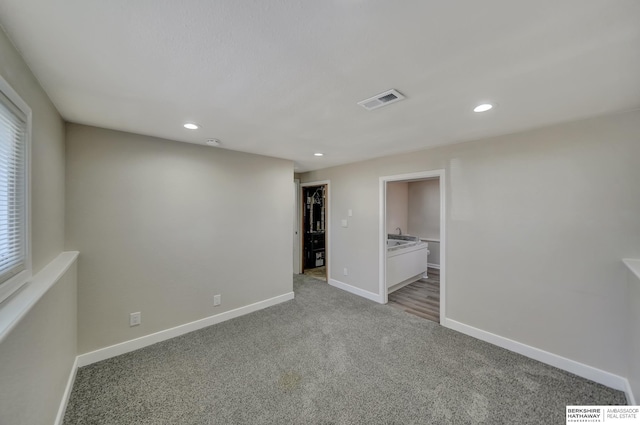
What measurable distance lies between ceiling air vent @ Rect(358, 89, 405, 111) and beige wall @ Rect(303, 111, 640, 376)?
5.40 ft

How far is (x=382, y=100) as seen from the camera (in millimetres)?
1729

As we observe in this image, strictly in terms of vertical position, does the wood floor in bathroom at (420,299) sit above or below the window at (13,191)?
below

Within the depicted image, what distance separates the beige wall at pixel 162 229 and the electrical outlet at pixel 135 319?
0.04 m

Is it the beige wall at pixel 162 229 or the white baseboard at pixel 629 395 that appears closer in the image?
the white baseboard at pixel 629 395

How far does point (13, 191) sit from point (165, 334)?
208 cm

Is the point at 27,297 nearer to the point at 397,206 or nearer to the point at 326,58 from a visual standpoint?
the point at 326,58

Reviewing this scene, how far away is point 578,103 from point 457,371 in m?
2.42

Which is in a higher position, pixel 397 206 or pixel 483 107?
pixel 483 107

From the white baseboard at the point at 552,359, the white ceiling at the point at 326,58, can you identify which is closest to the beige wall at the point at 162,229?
the white ceiling at the point at 326,58

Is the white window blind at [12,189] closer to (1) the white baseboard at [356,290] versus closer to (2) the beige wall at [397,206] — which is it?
(1) the white baseboard at [356,290]

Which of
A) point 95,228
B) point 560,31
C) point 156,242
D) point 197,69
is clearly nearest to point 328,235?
point 156,242

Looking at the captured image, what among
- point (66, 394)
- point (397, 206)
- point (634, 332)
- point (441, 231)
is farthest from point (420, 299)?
point (66, 394)

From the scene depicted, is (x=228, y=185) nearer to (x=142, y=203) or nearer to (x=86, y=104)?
(x=142, y=203)

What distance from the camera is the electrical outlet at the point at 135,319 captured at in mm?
2488
